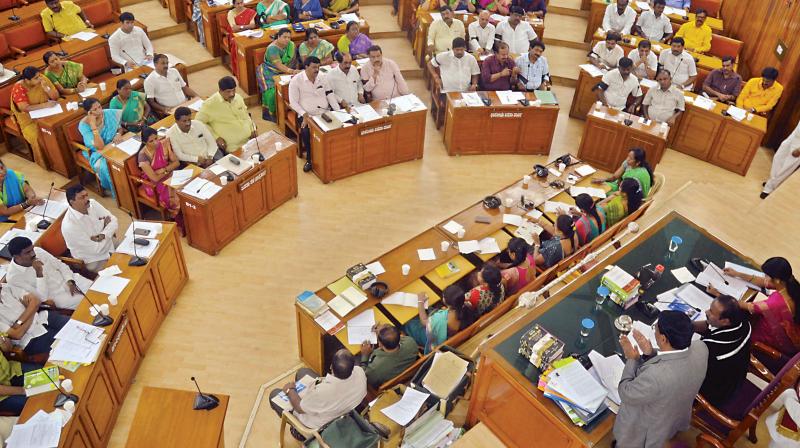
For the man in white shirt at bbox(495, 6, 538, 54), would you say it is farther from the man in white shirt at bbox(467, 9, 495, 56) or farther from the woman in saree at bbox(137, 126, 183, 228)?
the woman in saree at bbox(137, 126, 183, 228)

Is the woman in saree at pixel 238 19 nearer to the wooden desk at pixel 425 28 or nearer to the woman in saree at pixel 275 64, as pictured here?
the woman in saree at pixel 275 64

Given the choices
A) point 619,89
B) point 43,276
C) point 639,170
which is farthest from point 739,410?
point 43,276

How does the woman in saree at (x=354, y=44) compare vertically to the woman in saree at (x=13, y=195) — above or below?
above

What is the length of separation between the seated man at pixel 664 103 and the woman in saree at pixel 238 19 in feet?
22.3

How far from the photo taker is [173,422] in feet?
15.7

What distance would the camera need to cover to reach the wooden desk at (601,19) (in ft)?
39.9

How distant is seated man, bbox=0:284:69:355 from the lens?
5.82 meters

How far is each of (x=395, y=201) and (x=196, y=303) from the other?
A: 10.5 feet

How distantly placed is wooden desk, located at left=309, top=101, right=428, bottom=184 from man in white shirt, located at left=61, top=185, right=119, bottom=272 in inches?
122

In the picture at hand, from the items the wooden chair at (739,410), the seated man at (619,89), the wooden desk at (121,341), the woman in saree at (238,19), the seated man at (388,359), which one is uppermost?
the woman in saree at (238,19)

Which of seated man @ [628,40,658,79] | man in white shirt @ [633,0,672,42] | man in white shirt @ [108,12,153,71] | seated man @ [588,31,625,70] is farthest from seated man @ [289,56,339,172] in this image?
man in white shirt @ [633,0,672,42]

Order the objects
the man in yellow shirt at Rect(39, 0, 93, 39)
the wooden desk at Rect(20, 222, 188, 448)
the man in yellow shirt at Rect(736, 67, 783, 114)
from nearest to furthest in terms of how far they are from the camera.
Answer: the wooden desk at Rect(20, 222, 188, 448) < the man in yellow shirt at Rect(736, 67, 783, 114) < the man in yellow shirt at Rect(39, 0, 93, 39)

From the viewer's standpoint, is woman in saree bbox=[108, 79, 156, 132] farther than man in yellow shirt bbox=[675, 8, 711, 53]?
No

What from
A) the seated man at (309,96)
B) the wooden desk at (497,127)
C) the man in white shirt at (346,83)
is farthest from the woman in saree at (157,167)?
the wooden desk at (497,127)
